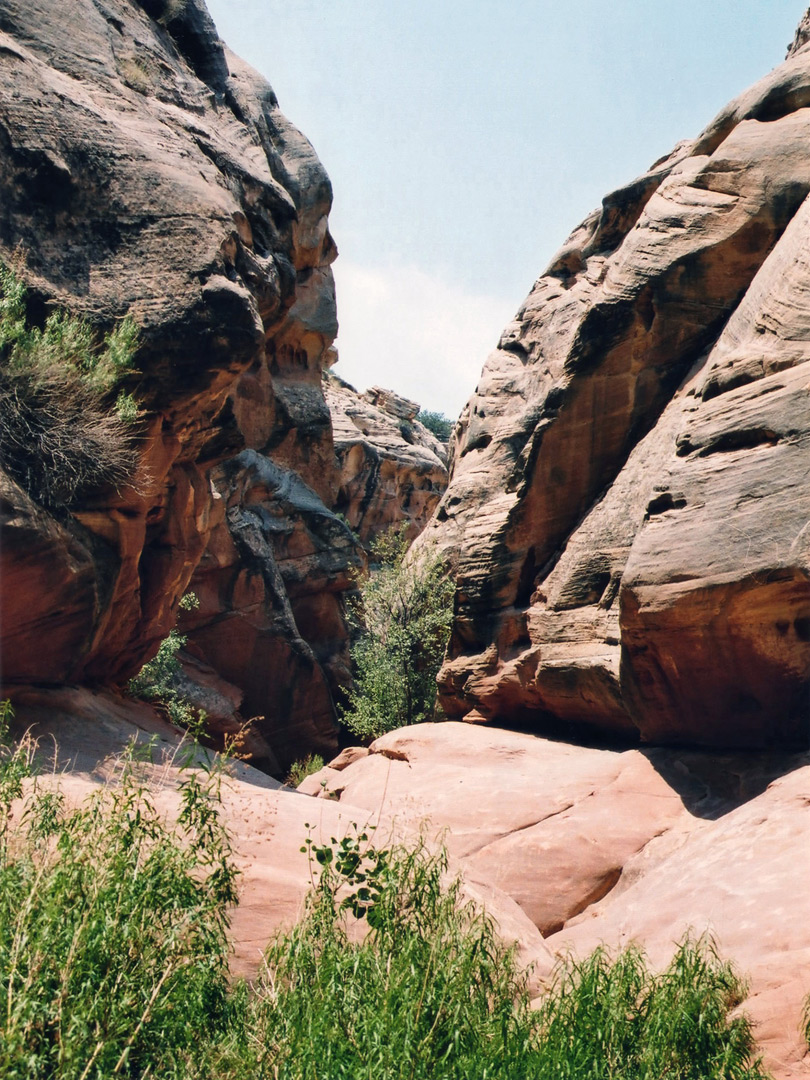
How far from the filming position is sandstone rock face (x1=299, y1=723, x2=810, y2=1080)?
7066 mm

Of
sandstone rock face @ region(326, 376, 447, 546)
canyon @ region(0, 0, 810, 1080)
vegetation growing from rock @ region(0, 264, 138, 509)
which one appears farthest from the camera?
sandstone rock face @ region(326, 376, 447, 546)

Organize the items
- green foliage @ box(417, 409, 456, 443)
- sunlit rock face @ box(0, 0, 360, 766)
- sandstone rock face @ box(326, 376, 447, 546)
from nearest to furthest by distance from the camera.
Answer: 1. sunlit rock face @ box(0, 0, 360, 766)
2. sandstone rock face @ box(326, 376, 447, 546)
3. green foliage @ box(417, 409, 456, 443)

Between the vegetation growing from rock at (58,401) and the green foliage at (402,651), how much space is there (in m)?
10.8

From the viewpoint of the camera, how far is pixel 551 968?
7371mm

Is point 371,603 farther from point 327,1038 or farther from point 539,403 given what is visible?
point 327,1038

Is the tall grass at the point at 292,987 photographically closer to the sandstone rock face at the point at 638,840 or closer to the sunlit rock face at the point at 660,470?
the sandstone rock face at the point at 638,840

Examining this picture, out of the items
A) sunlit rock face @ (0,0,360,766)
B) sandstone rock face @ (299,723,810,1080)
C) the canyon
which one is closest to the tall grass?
sandstone rock face @ (299,723,810,1080)

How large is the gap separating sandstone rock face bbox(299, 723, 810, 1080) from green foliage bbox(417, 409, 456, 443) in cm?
4907

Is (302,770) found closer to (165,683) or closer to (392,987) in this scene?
(165,683)

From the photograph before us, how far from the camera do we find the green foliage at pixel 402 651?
22.0 m

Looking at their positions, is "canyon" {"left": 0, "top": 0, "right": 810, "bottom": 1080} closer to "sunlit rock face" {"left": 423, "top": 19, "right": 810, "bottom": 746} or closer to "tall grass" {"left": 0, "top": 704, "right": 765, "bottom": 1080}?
"sunlit rock face" {"left": 423, "top": 19, "right": 810, "bottom": 746}

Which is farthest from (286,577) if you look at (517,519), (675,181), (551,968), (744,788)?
(551,968)

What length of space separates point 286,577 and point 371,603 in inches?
162

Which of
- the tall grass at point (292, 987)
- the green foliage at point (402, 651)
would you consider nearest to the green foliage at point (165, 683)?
the green foliage at point (402, 651)
